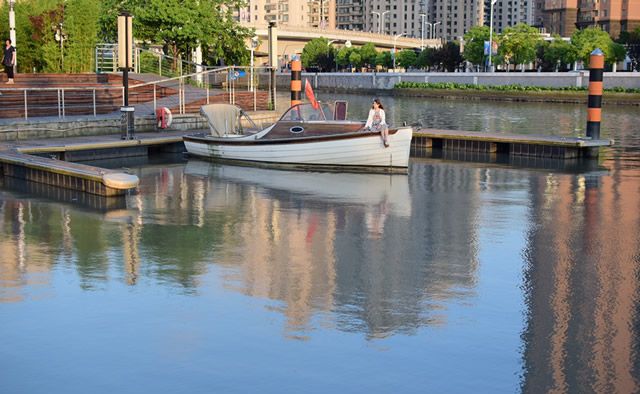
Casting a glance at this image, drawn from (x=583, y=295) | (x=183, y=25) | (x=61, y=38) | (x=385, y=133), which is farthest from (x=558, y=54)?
(x=583, y=295)

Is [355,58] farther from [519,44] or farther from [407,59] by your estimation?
[519,44]

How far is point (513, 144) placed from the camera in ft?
101

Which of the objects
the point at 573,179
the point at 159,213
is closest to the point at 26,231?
the point at 159,213

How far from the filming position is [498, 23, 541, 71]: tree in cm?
11131

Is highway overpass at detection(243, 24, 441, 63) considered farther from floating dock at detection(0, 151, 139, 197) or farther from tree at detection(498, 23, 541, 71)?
floating dock at detection(0, 151, 139, 197)

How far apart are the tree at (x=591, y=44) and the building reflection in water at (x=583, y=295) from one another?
86842 millimetres

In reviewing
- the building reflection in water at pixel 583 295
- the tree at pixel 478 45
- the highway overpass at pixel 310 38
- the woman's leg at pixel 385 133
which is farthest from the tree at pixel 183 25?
the highway overpass at pixel 310 38

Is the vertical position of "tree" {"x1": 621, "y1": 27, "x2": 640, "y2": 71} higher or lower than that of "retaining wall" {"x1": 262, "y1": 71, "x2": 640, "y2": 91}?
higher

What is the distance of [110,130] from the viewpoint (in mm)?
30906

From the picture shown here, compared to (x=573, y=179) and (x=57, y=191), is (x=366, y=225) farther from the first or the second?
(x=573, y=179)

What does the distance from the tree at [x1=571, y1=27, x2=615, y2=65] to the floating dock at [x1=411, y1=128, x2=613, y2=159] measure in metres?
75.4

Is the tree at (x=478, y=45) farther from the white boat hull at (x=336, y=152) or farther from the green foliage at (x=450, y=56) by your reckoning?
the white boat hull at (x=336, y=152)

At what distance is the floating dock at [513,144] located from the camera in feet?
95.9

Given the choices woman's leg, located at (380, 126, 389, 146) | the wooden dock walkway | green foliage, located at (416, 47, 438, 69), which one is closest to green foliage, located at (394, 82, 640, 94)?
green foliage, located at (416, 47, 438, 69)
